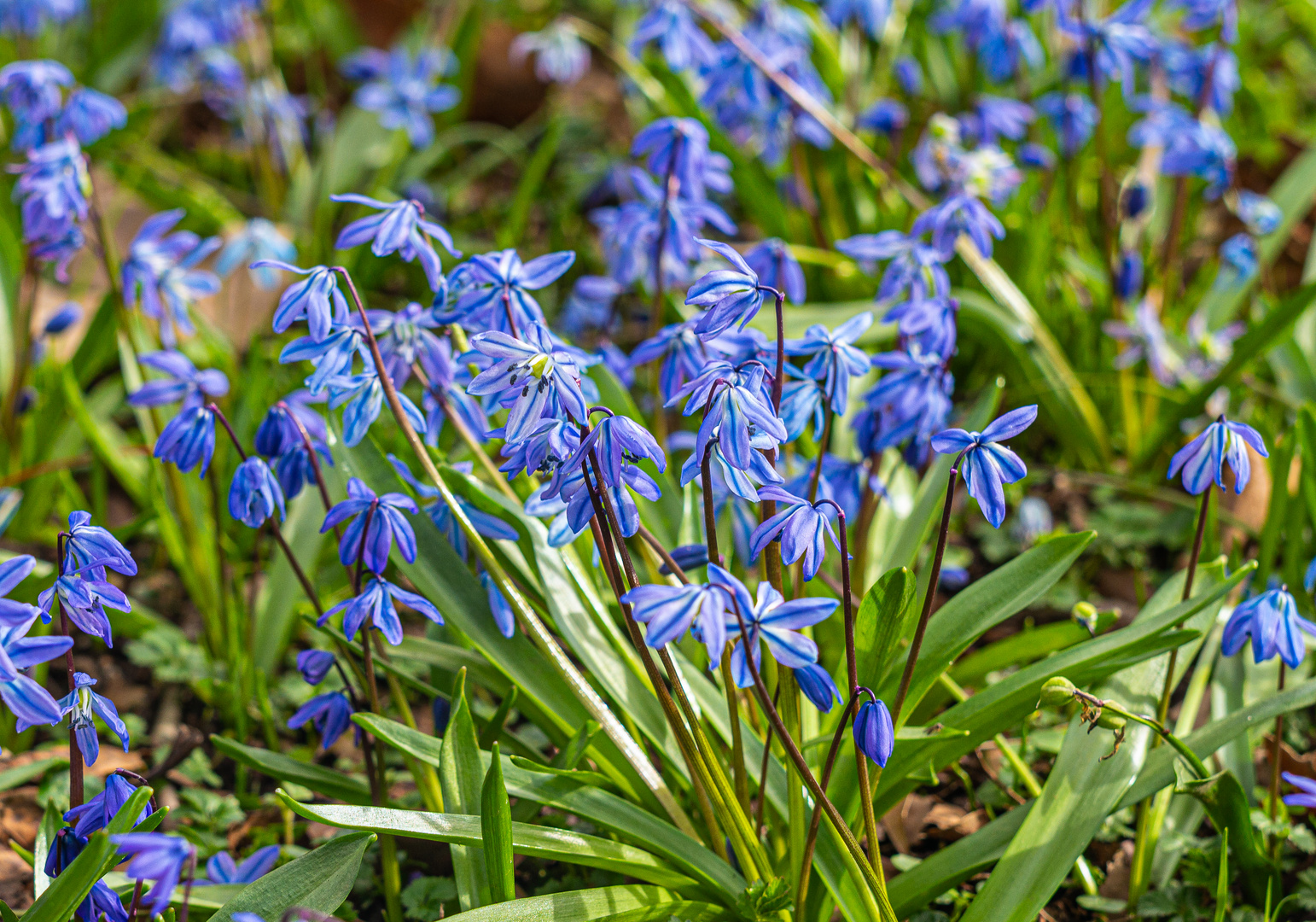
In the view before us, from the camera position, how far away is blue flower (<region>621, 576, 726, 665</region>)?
45.5 inches

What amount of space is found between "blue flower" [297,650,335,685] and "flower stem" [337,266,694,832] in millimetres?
358

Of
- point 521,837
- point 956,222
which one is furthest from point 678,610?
point 956,222

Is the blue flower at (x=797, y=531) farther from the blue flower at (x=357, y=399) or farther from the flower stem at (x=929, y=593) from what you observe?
the blue flower at (x=357, y=399)

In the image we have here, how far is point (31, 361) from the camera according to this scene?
3.20 m

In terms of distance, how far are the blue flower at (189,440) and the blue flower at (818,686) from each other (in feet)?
3.59

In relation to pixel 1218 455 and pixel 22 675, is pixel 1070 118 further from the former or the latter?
pixel 22 675

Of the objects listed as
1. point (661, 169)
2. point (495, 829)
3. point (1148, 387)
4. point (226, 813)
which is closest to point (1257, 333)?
point (1148, 387)

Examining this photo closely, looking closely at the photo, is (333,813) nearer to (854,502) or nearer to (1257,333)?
(854,502)

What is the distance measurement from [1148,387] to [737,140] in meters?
1.79

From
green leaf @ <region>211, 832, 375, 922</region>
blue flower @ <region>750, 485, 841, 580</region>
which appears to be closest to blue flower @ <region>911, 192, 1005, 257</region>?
blue flower @ <region>750, 485, 841, 580</region>

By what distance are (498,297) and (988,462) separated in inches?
32.5

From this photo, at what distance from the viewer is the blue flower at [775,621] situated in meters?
1.22

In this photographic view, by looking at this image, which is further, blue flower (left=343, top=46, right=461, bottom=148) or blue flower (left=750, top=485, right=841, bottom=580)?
blue flower (left=343, top=46, right=461, bottom=148)

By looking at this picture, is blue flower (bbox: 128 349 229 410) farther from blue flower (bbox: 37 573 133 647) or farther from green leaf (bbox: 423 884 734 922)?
green leaf (bbox: 423 884 734 922)
